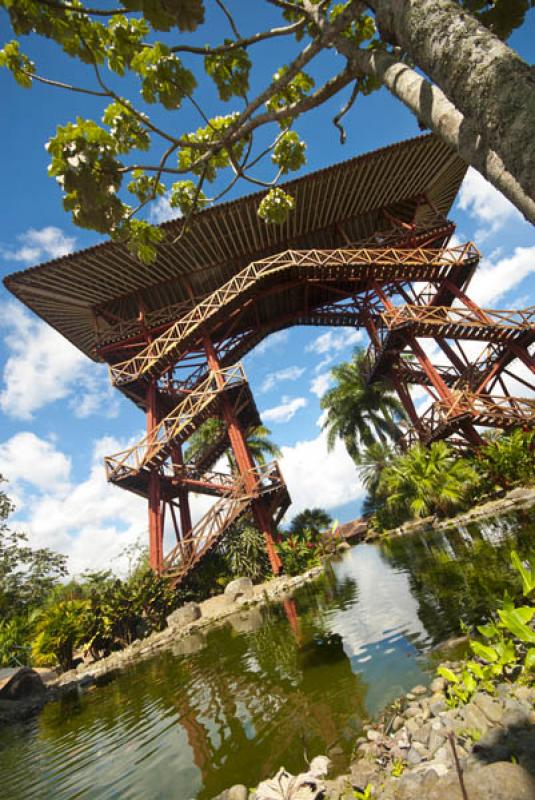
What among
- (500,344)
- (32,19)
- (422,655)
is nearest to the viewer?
(32,19)

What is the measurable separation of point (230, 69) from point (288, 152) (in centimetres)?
121

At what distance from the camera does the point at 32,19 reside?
2.86 meters

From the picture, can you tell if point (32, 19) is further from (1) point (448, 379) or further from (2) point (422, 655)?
(1) point (448, 379)

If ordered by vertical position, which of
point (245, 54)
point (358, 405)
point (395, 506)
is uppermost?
point (358, 405)

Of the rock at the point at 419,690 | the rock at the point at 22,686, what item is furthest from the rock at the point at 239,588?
the rock at the point at 419,690

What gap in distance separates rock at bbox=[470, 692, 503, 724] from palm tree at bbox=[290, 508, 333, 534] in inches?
975

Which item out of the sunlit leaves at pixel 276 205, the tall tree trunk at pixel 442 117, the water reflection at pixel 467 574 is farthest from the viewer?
the sunlit leaves at pixel 276 205

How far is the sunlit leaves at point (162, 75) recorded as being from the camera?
3445 mm

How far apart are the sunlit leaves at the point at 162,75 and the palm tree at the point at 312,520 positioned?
2586 centimetres

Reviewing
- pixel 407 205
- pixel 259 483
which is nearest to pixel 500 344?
pixel 407 205

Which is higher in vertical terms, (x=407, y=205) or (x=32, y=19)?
(x=407, y=205)

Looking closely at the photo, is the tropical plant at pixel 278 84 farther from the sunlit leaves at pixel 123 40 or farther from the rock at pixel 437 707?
the rock at pixel 437 707

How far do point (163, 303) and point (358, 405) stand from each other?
20950mm

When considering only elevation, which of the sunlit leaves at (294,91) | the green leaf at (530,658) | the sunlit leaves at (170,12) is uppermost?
the sunlit leaves at (294,91)
